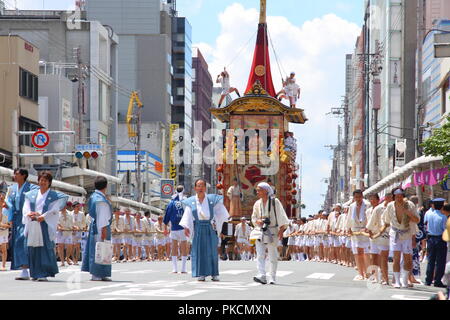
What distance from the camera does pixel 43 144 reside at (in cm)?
3897

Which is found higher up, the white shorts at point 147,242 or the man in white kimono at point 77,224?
the man in white kimono at point 77,224

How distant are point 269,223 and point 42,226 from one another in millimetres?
3756

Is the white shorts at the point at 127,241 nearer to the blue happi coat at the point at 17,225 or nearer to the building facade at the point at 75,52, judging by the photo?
the blue happi coat at the point at 17,225

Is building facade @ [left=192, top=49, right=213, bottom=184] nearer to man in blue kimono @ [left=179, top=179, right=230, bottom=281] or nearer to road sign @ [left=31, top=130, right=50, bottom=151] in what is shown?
road sign @ [left=31, top=130, right=50, bottom=151]

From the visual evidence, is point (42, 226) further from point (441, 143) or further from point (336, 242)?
point (336, 242)

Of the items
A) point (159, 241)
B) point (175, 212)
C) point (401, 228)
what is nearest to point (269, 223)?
point (401, 228)

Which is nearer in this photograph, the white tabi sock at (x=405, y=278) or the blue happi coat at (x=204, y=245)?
the white tabi sock at (x=405, y=278)

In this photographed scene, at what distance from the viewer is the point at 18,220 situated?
54.9 ft

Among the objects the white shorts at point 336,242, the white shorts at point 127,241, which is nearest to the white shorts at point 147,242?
the white shorts at point 127,241

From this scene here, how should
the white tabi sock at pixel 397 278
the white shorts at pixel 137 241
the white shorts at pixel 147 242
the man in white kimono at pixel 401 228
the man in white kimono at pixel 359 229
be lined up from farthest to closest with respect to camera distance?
the white shorts at pixel 147 242 → the white shorts at pixel 137 241 → the man in white kimono at pixel 359 229 → the white tabi sock at pixel 397 278 → the man in white kimono at pixel 401 228

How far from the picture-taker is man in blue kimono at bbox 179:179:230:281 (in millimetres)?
16656

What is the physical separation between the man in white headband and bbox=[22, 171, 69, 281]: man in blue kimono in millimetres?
3277

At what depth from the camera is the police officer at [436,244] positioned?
57.4 feet
